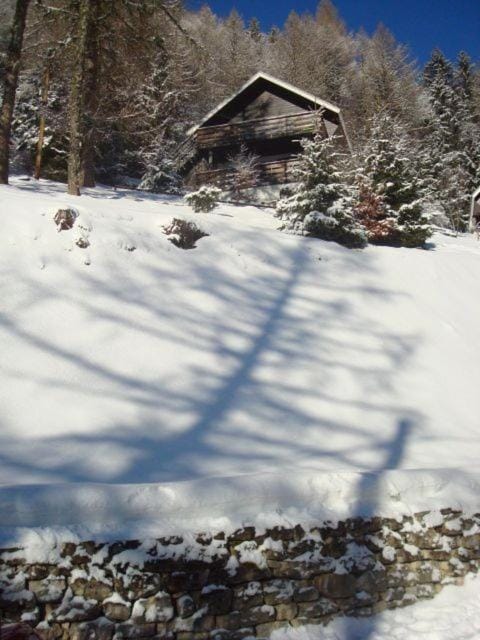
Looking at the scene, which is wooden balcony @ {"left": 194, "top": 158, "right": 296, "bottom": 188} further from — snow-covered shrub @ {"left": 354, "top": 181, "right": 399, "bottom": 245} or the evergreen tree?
the evergreen tree

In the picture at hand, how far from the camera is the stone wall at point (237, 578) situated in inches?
134

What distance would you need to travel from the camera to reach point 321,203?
12516 millimetres

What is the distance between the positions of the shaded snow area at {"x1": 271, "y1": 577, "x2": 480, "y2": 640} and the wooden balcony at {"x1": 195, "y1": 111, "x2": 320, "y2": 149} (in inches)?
821

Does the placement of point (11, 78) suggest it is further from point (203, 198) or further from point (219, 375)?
point (219, 375)

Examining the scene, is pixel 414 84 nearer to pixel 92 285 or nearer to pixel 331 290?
pixel 331 290

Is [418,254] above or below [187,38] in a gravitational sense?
below

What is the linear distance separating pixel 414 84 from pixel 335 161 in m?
33.3

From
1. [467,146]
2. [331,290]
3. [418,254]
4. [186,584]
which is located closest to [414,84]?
[467,146]

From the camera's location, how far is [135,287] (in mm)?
8156

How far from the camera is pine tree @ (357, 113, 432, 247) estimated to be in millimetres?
14234

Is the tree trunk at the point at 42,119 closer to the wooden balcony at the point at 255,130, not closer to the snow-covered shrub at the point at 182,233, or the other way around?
the wooden balcony at the point at 255,130

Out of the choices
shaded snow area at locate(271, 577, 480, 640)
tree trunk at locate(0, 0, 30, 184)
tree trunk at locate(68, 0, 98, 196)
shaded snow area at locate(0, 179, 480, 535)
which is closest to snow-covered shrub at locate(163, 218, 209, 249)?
shaded snow area at locate(0, 179, 480, 535)

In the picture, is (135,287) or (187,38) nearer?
(135,287)

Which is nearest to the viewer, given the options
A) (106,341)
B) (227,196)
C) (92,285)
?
(106,341)
